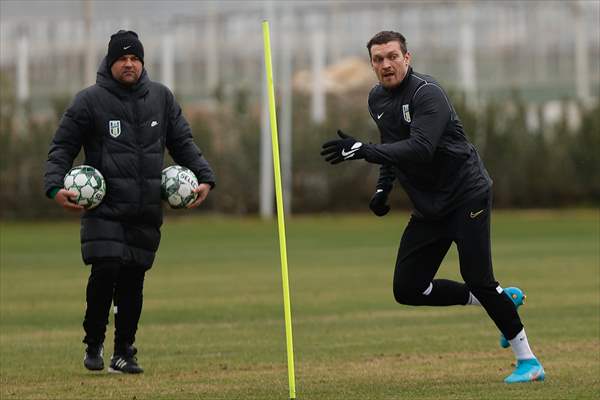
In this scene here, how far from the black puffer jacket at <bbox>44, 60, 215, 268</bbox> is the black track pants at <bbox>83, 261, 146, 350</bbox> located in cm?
13

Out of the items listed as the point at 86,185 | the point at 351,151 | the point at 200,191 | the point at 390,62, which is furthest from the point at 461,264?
the point at 86,185

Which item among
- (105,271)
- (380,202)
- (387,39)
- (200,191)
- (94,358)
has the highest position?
(387,39)

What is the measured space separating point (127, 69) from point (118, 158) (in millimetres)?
662

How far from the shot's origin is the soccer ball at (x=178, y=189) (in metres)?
10.8

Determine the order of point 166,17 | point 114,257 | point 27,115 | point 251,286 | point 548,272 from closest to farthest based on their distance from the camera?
point 114,257 < point 251,286 < point 548,272 < point 27,115 < point 166,17

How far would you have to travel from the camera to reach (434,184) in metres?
9.98

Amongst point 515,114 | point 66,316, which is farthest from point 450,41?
point 66,316

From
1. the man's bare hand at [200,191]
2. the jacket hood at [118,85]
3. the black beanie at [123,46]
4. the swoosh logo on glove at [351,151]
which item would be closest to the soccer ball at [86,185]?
the jacket hood at [118,85]

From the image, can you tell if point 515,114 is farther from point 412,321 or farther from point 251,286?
point 412,321

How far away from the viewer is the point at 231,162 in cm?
5100

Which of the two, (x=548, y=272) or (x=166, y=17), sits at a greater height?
(x=166, y=17)

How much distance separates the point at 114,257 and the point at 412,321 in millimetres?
5365

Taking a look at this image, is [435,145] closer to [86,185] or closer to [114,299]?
[86,185]

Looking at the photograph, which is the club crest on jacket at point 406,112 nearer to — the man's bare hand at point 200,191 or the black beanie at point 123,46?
the man's bare hand at point 200,191
